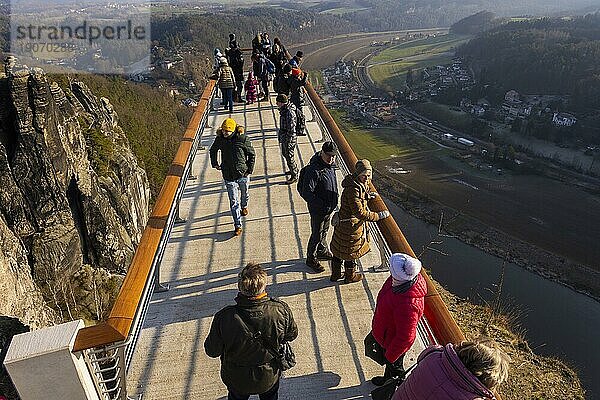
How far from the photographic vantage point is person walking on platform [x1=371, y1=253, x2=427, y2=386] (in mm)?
2795

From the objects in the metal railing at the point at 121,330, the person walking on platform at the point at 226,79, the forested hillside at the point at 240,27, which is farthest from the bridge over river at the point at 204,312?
the forested hillside at the point at 240,27

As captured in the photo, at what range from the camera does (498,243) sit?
33281 mm

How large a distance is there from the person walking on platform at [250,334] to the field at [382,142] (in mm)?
51341

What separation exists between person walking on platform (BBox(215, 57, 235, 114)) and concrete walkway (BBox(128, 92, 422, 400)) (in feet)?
12.0

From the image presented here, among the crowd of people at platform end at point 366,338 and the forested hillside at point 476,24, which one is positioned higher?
the forested hillside at point 476,24

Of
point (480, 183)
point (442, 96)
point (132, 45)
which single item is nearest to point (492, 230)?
point (480, 183)

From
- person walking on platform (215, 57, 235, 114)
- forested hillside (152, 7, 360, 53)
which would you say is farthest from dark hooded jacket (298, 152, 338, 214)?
forested hillside (152, 7, 360, 53)

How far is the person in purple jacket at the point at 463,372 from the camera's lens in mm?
1926

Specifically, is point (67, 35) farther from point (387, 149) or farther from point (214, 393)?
point (214, 393)

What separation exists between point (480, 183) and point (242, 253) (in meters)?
47.0

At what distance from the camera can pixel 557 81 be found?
81062mm

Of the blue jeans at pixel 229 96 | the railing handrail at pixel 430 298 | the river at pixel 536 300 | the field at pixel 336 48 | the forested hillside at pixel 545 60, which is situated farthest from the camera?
the field at pixel 336 48

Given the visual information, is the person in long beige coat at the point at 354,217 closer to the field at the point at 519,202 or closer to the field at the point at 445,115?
the field at the point at 519,202

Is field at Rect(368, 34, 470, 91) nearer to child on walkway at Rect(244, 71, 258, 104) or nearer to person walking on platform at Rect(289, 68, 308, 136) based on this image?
child on walkway at Rect(244, 71, 258, 104)
